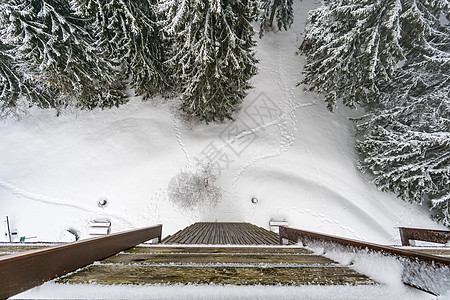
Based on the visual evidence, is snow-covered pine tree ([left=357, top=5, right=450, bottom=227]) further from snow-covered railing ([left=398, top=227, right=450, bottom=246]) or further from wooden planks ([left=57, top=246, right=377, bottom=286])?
wooden planks ([left=57, top=246, right=377, bottom=286])

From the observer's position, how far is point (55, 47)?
458cm

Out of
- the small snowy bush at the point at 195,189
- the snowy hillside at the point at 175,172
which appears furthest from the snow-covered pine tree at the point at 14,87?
the small snowy bush at the point at 195,189

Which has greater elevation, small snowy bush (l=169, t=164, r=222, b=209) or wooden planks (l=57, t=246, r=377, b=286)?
small snowy bush (l=169, t=164, r=222, b=209)

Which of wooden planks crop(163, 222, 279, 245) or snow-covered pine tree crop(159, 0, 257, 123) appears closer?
wooden planks crop(163, 222, 279, 245)

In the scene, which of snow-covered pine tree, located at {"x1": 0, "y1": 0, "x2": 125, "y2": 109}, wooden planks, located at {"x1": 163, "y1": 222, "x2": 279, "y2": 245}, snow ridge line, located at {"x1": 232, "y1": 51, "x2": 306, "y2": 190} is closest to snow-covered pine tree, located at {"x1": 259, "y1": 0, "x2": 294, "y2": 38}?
snow ridge line, located at {"x1": 232, "y1": 51, "x2": 306, "y2": 190}

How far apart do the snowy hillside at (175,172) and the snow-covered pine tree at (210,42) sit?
6.78 ft

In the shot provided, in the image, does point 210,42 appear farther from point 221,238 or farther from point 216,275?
point 216,275

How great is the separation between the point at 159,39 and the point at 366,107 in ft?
24.8

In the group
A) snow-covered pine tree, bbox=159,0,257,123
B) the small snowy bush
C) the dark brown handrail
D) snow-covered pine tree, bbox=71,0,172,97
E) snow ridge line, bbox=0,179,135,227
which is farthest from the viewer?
the small snowy bush

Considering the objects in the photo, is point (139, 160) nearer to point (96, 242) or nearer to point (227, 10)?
point (227, 10)

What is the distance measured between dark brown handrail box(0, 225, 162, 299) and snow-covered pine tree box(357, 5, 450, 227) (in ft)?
22.4

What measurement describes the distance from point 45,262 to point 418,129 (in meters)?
7.95

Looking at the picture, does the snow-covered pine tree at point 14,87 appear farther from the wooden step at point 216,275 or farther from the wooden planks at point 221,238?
the wooden step at point 216,275

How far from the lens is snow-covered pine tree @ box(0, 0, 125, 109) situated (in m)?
4.07
